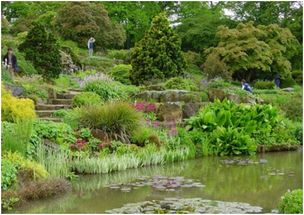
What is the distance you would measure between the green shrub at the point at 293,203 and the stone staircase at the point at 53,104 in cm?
710

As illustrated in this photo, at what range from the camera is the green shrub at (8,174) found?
7695 mm

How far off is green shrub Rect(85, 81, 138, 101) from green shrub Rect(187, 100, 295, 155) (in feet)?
9.41

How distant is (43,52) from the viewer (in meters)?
19.7

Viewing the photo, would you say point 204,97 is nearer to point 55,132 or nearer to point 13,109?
point 55,132

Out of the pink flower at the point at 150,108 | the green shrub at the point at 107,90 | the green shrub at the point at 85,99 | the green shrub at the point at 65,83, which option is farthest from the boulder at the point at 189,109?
the green shrub at the point at 65,83

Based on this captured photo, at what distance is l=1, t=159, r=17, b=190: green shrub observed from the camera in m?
7.70

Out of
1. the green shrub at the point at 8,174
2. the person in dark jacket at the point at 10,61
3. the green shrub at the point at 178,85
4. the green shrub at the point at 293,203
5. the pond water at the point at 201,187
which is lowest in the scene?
the pond water at the point at 201,187

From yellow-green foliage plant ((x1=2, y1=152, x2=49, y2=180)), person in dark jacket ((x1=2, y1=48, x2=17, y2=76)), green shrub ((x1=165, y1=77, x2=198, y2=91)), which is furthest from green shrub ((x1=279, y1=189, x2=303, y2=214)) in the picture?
person in dark jacket ((x1=2, y1=48, x2=17, y2=76))

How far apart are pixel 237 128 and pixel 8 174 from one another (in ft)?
23.1

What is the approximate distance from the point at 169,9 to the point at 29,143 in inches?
1220

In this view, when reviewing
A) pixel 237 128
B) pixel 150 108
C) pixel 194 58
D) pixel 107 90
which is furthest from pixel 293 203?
pixel 194 58

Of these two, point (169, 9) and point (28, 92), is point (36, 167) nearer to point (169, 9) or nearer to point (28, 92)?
point (28, 92)

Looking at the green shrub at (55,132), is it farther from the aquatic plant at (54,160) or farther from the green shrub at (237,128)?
the green shrub at (237,128)

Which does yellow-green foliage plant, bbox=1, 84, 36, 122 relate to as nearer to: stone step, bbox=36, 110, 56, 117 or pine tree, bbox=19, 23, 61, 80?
stone step, bbox=36, 110, 56, 117
